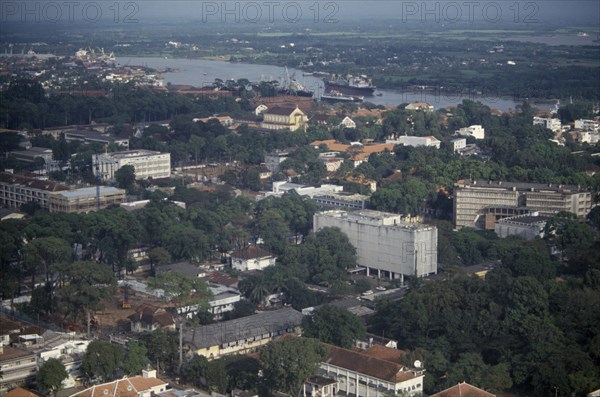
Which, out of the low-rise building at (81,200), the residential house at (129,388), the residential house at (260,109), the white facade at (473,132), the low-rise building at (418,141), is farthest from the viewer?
the residential house at (260,109)

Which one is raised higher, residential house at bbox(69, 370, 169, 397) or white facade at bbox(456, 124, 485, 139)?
white facade at bbox(456, 124, 485, 139)

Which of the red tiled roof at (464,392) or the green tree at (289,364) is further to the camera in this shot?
the green tree at (289,364)

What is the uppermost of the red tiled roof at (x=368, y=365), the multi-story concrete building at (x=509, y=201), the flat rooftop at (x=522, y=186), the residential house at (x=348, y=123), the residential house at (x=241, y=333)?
the residential house at (x=348, y=123)

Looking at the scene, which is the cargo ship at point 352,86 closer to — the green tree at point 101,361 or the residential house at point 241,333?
the residential house at point 241,333

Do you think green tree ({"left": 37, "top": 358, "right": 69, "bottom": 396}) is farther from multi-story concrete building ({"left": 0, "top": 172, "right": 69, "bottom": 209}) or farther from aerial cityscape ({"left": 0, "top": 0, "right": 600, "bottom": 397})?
multi-story concrete building ({"left": 0, "top": 172, "right": 69, "bottom": 209})

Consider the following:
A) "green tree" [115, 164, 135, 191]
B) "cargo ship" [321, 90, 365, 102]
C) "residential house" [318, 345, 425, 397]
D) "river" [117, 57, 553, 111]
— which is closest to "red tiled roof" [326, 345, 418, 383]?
"residential house" [318, 345, 425, 397]

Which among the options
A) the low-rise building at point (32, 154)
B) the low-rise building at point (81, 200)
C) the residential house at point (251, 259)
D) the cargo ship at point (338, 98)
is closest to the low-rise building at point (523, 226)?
the residential house at point (251, 259)
